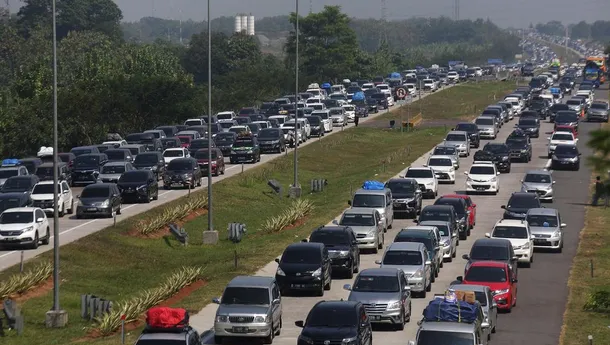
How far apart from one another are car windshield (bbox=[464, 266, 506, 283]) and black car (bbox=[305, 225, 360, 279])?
5.49 metres

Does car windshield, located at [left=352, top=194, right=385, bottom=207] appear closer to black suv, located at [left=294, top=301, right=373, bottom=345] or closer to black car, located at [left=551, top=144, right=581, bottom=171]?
black suv, located at [left=294, top=301, right=373, bottom=345]

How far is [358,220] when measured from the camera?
1854 inches

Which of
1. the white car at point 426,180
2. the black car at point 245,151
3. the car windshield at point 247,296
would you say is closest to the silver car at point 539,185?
the white car at point 426,180

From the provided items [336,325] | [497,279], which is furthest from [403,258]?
[336,325]

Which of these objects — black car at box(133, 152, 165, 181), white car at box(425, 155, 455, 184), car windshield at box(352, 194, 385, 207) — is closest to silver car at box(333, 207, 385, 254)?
car windshield at box(352, 194, 385, 207)

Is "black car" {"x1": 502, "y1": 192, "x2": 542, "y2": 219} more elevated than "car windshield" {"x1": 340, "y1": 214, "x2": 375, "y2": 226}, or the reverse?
"car windshield" {"x1": 340, "y1": 214, "x2": 375, "y2": 226}

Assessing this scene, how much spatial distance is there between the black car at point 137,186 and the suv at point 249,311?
28.5 meters

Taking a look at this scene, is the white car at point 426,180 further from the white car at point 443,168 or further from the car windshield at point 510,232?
the car windshield at point 510,232

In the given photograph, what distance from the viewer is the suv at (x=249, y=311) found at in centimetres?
3139

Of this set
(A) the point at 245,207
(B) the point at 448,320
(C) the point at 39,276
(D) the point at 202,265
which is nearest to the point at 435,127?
(A) the point at 245,207

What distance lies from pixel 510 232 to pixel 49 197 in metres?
20.5

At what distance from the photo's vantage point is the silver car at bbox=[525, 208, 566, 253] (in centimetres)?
4859

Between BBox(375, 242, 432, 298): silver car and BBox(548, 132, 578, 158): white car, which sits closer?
BBox(375, 242, 432, 298): silver car

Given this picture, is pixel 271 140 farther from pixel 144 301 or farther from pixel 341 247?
pixel 144 301
